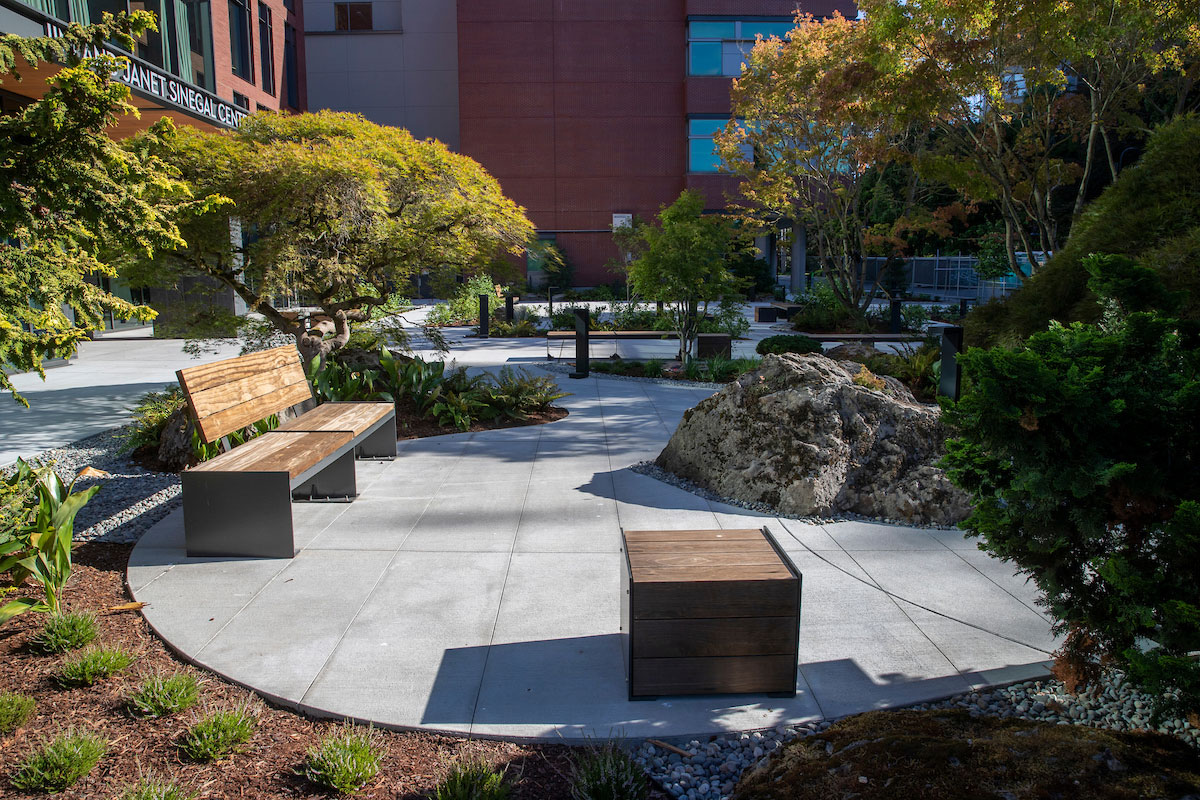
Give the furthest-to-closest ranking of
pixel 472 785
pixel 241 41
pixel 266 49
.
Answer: pixel 266 49 < pixel 241 41 < pixel 472 785

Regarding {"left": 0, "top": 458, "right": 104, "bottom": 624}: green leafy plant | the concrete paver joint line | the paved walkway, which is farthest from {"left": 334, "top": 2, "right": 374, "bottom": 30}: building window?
the concrete paver joint line

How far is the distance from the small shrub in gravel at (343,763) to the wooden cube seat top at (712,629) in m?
1.16

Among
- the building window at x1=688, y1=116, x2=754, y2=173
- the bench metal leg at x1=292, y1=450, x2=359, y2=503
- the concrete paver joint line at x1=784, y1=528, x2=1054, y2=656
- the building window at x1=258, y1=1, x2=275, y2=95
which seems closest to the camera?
the concrete paver joint line at x1=784, y1=528, x2=1054, y2=656

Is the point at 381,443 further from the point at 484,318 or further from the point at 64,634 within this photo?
the point at 484,318

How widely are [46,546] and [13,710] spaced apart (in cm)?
127

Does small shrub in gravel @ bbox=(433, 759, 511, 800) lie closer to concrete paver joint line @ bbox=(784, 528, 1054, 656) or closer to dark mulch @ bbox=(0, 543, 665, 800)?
dark mulch @ bbox=(0, 543, 665, 800)

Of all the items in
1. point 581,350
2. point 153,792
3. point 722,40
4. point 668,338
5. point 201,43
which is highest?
point 722,40

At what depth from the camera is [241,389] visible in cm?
673

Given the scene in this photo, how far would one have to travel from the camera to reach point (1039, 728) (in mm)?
3104

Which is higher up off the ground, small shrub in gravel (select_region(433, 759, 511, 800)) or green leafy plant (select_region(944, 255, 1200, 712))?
green leafy plant (select_region(944, 255, 1200, 712))

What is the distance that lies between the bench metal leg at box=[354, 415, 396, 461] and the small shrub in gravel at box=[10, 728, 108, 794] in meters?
5.15

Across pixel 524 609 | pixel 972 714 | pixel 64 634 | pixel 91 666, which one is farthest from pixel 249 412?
pixel 972 714

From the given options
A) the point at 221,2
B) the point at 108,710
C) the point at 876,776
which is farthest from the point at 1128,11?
the point at 221,2

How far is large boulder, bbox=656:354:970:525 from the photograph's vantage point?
6477 millimetres
